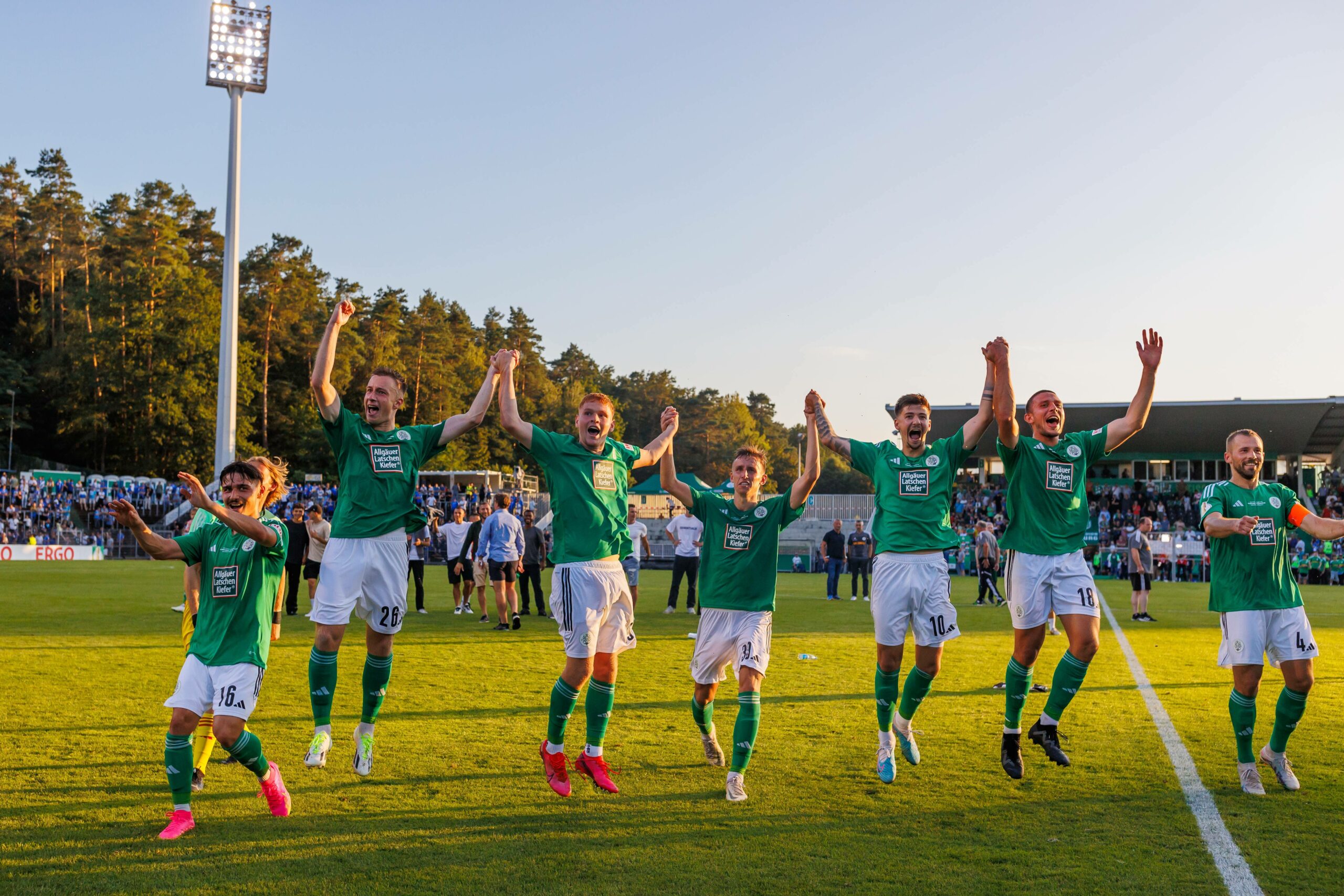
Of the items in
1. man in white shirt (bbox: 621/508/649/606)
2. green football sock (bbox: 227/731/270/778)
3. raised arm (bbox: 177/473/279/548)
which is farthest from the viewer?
man in white shirt (bbox: 621/508/649/606)

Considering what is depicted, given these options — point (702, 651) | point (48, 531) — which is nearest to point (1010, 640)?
point (702, 651)

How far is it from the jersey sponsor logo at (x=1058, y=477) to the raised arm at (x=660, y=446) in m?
2.48

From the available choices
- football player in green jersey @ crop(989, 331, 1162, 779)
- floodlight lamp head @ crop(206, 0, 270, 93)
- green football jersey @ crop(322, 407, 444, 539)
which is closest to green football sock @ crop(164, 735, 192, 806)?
green football jersey @ crop(322, 407, 444, 539)

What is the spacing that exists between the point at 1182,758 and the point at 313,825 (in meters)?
5.81

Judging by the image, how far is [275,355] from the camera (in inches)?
2857

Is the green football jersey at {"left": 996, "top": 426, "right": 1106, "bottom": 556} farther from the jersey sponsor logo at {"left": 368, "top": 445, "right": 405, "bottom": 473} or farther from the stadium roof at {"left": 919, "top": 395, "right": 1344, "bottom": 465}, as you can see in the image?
the stadium roof at {"left": 919, "top": 395, "right": 1344, "bottom": 465}

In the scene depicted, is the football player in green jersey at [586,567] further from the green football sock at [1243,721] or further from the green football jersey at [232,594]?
the green football sock at [1243,721]

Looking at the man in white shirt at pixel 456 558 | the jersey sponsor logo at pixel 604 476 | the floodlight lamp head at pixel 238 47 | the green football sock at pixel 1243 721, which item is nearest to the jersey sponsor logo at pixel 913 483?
the jersey sponsor logo at pixel 604 476

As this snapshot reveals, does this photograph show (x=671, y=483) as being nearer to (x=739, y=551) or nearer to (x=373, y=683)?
(x=739, y=551)

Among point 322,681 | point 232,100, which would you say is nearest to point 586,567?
point 322,681

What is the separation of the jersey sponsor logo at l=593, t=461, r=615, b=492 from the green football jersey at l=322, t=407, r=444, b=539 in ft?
3.41

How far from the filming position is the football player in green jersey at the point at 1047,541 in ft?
21.6

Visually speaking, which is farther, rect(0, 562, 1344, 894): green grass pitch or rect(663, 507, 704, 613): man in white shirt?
rect(663, 507, 704, 613): man in white shirt

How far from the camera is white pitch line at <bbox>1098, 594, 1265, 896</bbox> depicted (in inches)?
180
